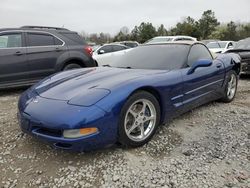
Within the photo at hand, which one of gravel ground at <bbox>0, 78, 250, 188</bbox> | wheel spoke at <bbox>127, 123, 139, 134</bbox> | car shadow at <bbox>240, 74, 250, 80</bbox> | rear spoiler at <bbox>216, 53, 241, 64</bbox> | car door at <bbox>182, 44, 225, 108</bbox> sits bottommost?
gravel ground at <bbox>0, 78, 250, 188</bbox>

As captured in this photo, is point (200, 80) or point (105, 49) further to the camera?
point (105, 49)

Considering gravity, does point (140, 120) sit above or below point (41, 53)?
below

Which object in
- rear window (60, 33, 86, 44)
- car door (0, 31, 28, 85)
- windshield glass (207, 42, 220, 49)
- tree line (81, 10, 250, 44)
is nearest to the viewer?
car door (0, 31, 28, 85)

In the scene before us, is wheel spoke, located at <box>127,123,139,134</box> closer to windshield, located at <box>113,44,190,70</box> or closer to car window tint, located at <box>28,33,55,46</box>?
windshield, located at <box>113,44,190,70</box>

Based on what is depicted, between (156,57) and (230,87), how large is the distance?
7.03ft

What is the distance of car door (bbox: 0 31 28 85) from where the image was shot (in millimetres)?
6105

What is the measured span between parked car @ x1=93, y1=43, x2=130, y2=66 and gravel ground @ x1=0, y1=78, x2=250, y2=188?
7692 mm

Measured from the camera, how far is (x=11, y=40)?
628 centimetres

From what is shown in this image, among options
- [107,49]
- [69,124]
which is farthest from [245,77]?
[69,124]

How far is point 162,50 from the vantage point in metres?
4.40

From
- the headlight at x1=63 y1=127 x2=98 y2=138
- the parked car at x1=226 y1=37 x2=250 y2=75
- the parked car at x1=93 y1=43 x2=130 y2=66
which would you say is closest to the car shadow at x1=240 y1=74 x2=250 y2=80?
the parked car at x1=226 y1=37 x2=250 y2=75

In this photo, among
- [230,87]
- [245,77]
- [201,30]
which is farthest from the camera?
[201,30]

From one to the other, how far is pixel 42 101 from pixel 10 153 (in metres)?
0.76

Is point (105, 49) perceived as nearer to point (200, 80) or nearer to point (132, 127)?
point (200, 80)
